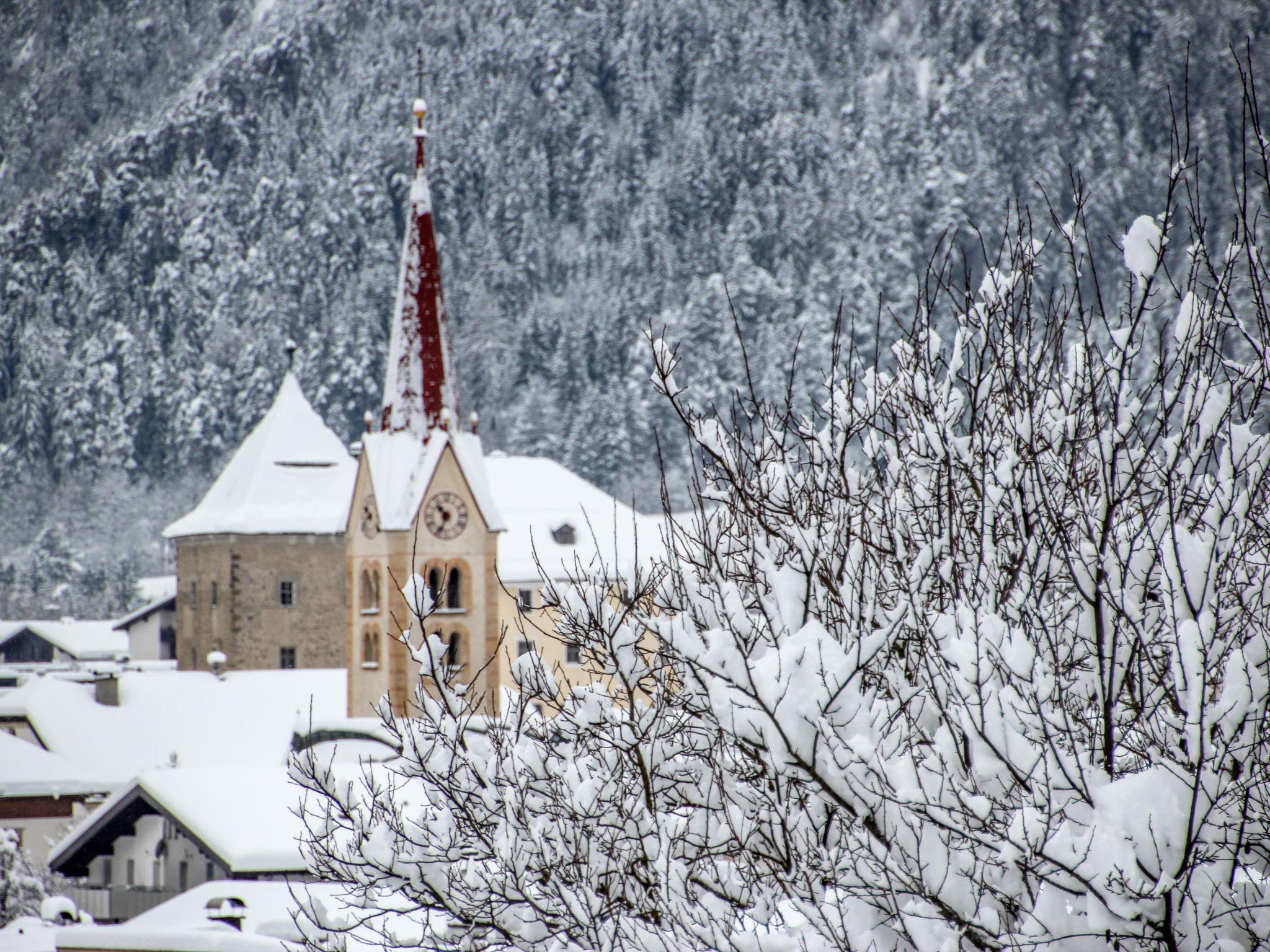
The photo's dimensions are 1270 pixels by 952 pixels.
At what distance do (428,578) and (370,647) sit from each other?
11.6ft

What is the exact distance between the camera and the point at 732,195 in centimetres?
13525

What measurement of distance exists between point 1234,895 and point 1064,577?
1.84 m

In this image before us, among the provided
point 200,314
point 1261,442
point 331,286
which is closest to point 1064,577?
point 1261,442

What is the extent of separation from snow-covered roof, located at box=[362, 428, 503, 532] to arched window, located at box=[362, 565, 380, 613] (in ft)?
7.10

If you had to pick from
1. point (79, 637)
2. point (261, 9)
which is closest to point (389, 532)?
point (79, 637)

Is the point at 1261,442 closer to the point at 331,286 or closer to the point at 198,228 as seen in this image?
the point at 331,286

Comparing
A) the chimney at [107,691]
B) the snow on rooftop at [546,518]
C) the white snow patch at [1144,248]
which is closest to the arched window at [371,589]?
the snow on rooftop at [546,518]

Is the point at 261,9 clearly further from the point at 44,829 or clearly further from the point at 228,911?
the point at 228,911

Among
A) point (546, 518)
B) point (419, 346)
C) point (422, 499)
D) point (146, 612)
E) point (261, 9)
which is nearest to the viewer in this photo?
point (422, 499)

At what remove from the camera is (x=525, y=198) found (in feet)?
461

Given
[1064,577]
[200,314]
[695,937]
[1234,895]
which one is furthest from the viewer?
[200,314]

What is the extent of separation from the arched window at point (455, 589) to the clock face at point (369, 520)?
251 cm

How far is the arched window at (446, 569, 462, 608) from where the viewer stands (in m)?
43.9

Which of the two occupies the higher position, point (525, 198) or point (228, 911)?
point (525, 198)
